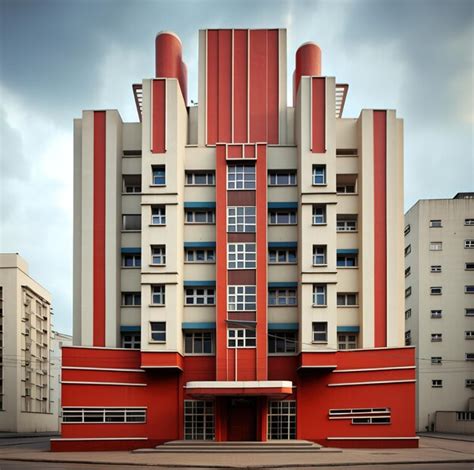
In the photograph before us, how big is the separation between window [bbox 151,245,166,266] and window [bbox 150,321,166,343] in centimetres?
347

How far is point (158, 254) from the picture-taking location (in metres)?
38.4

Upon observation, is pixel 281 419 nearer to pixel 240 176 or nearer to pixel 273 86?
pixel 240 176

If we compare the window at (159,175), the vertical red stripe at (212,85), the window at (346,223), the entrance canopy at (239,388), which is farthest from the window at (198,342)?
the vertical red stripe at (212,85)

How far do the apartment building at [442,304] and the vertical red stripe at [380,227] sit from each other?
30.2m

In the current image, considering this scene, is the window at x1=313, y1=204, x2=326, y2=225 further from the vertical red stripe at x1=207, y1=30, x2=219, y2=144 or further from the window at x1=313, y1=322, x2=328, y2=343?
the vertical red stripe at x1=207, y1=30, x2=219, y2=144

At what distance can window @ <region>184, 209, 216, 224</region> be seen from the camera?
1574 inches

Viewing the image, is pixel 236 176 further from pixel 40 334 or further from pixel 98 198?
pixel 40 334

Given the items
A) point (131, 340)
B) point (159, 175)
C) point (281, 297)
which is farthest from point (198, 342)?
point (159, 175)

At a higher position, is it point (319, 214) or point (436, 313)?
point (319, 214)

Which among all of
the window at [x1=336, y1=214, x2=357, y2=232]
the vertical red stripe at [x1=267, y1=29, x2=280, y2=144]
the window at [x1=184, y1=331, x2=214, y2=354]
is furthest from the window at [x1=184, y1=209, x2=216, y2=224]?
the window at [x1=336, y1=214, x2=357, y2=232]

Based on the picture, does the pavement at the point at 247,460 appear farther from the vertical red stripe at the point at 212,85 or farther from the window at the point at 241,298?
the vertical red stripe at the point at 212,85

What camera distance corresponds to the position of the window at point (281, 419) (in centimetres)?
3759

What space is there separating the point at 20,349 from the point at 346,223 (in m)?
50.3

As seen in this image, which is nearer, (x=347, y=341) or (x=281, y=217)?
(x=347, y=341)
